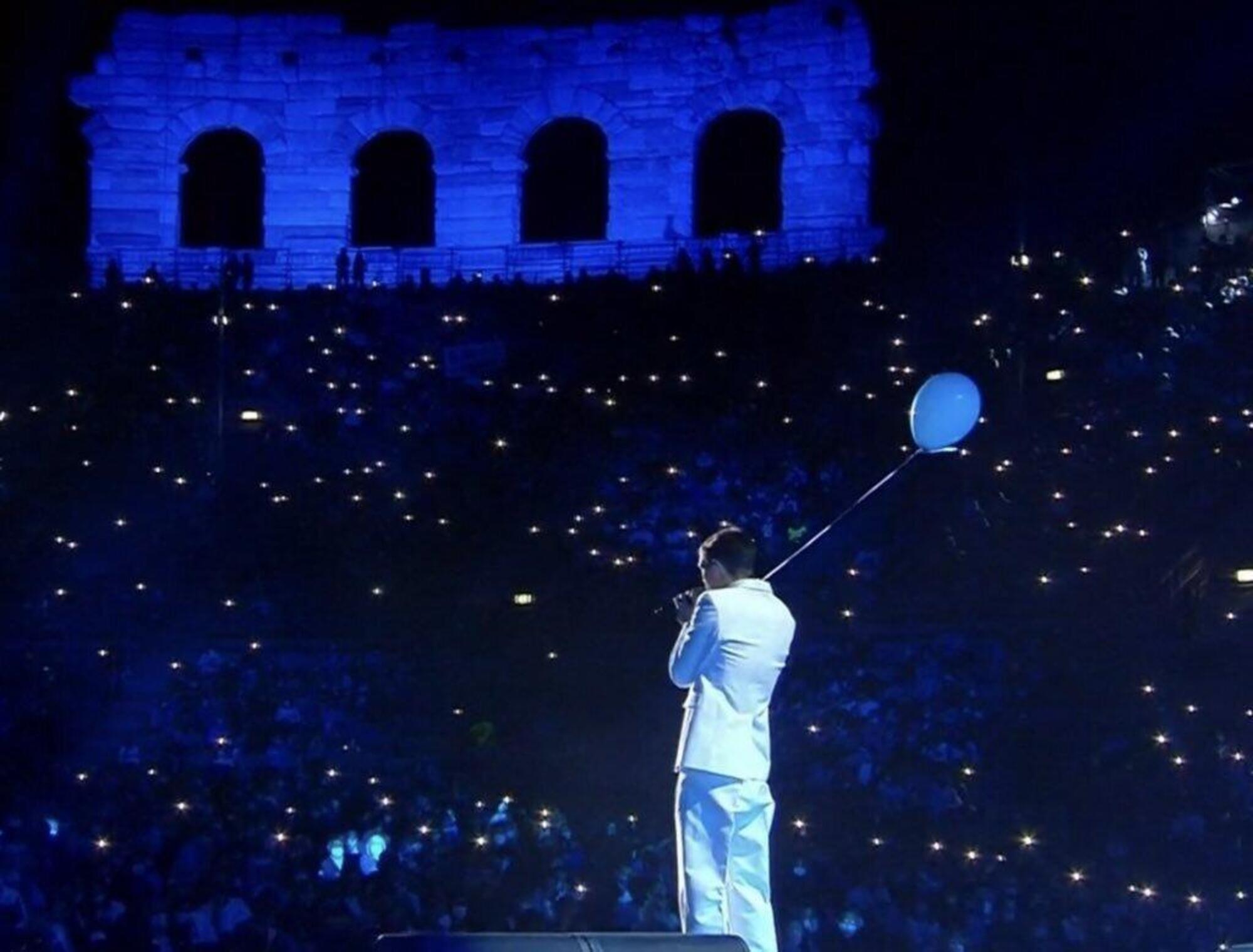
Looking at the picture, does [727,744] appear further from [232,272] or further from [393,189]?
[393,189]

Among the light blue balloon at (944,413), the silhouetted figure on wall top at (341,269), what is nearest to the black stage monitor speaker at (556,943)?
the light blue balloon at (944,413)

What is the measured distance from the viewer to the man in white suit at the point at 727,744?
582cm

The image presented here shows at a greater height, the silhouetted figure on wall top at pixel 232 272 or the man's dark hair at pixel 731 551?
the silhouetted figure on wall top at pixel 232 272

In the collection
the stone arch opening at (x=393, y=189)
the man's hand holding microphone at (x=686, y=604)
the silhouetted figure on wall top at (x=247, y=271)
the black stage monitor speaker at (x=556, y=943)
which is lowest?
the black stage monitor speaker at (x=556, y=943)

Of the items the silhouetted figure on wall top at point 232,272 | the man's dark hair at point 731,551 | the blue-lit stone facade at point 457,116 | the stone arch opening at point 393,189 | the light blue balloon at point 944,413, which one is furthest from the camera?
the stone arch opening at point 393,189

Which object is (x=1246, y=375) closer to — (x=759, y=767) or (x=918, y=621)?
(x=918, y=621)

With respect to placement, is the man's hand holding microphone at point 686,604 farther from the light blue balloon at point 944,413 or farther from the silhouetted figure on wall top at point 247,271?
the silhouetted figure on wall top at point 247,271

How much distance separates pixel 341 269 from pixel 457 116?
8.32 feet

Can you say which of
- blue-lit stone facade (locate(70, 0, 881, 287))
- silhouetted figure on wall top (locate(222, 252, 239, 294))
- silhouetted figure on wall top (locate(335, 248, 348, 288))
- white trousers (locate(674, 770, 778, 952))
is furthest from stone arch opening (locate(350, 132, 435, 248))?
white trousers (locate(674, 770, 778, 952))

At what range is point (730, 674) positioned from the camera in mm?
5898

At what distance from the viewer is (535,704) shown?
12.5 m

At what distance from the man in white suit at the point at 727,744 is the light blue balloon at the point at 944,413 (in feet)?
5.56

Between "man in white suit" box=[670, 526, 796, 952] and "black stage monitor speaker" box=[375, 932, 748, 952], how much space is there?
3.36ft

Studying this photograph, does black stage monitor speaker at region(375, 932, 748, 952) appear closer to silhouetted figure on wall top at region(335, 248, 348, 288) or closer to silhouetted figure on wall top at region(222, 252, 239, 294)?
silhouetted figure on wall top at region(335, 248, 348, 288)
